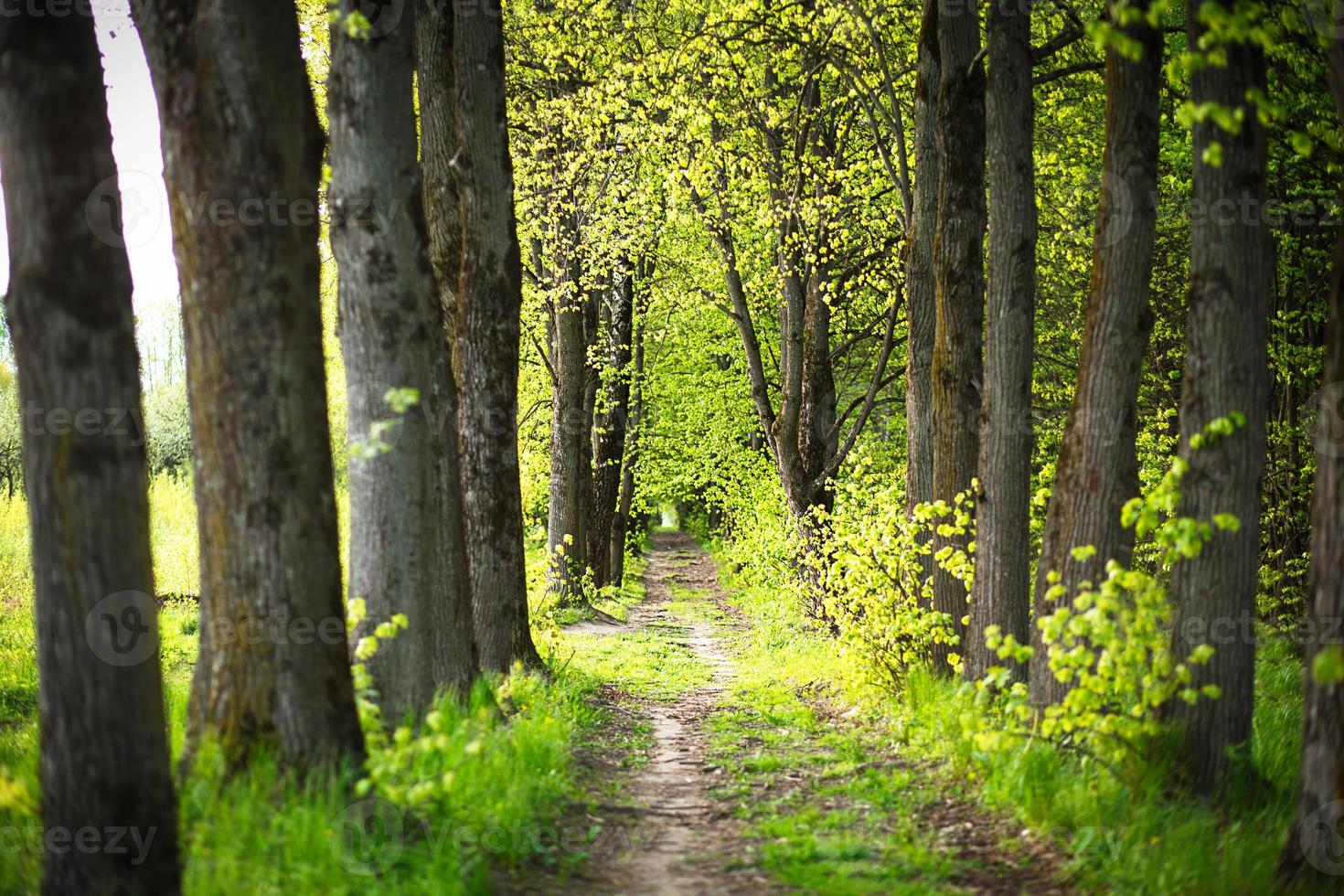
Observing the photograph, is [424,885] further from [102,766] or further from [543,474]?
[543,474]

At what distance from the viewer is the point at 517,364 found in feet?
29.2

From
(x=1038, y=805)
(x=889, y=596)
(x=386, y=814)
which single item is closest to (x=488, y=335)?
(x=889, y=596)

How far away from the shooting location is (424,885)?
13.6ft

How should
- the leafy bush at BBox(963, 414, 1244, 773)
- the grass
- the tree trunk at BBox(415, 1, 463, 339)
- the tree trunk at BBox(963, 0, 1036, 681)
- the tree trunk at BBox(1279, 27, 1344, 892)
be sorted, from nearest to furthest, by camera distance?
the grass < the tree trunk at BBox(1279, 27, 1344, 892) < the leafy bush at BBox(963, 414, 1244, 773) < the tree trunk at BBox(963, 0, 1036, 681) < the tree trunk at BBox(415, 1, 463, 339)

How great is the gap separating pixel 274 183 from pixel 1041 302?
44.5 feet

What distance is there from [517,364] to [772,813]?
4.49 meters

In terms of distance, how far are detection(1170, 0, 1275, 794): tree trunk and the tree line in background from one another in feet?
0.07

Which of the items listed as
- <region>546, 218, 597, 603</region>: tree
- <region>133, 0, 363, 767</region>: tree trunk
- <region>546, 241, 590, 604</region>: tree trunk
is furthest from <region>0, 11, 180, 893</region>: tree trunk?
<region>546, 241, 590, 604</region>: tree trunk

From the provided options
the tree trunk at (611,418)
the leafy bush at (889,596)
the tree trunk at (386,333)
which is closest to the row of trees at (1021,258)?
the leafy bush at (889,596)

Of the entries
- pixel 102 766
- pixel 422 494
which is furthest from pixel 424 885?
pixel 422 494

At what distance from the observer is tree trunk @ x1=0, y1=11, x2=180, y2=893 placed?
3.81m

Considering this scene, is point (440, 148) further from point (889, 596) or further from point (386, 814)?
point (386, 814)

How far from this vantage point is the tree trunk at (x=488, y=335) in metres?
8.66

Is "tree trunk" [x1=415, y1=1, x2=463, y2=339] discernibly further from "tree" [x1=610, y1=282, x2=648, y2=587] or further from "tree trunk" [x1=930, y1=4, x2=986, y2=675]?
"tree" [x1=610, y1=282, x2=648, y2=587]
